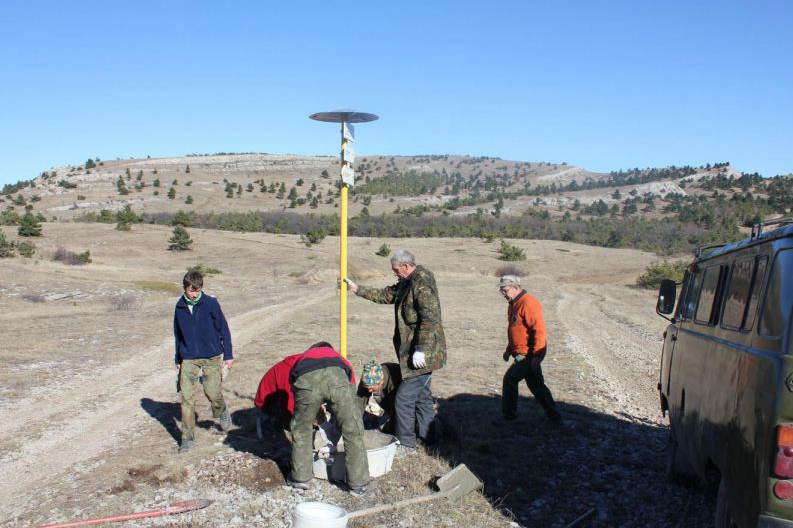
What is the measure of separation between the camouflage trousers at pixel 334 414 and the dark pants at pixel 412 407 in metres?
1.07

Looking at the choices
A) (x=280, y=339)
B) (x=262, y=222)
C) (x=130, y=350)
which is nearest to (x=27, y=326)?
(x=130, y=350)

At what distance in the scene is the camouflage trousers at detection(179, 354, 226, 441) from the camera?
7039 mm

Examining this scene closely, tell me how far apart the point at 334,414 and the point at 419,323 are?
4.54 ft

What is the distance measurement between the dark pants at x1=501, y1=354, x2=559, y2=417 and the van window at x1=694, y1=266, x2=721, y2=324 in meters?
2.35

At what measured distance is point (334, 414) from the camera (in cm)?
567

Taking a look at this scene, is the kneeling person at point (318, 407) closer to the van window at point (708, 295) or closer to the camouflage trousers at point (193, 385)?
the camouflage trousers at point (193, 385)

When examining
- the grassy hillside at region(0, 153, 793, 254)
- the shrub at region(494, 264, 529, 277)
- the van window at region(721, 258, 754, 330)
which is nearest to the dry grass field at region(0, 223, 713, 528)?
the van window at region(721, 258, 754, 330)

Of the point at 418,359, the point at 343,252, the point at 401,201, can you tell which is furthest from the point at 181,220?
the point at 418,359

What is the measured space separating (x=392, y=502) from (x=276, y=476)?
1.16 m

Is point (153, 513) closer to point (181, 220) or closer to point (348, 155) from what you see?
point (348, 155)

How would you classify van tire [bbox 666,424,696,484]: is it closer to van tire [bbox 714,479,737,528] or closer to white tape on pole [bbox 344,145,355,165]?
van tire [bbox 714,479,737,528]

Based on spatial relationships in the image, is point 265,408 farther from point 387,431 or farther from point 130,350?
point 130,350

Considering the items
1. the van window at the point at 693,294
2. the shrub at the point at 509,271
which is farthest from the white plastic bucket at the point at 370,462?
the shrub at the point at 509,271

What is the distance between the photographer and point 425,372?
6.60 m
